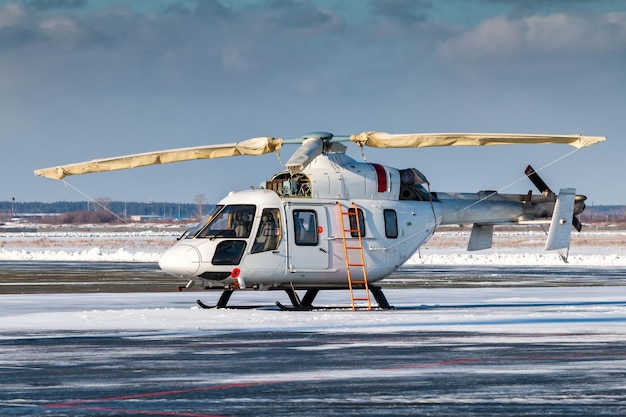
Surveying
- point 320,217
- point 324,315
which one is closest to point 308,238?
point 320,217

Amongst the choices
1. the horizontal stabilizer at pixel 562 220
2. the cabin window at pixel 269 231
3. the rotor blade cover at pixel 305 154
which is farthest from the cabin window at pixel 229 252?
the horizontal stabilizer at pixel 562 220

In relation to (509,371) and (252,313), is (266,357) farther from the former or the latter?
(252,313)

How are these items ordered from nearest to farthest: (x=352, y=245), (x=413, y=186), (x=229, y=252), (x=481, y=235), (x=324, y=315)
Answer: (x=324, y=315) < (x=229, y=252) < (x=352, y=245) < (x=413, y=186) < (x=481, y=235)

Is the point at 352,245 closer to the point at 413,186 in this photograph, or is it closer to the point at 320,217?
the point at 320,217

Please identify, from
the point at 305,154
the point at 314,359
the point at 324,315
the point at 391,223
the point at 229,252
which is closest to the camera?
the point at 314,359

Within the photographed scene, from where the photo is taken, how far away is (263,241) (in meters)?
23.7

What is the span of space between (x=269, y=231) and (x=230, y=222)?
0.90 m

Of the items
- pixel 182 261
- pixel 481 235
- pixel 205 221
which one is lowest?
pixel 182 261

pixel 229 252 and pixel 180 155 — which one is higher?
pixel 180 155

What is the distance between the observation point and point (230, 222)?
23.8m

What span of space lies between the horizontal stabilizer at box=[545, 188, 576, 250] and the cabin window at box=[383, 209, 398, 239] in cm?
378

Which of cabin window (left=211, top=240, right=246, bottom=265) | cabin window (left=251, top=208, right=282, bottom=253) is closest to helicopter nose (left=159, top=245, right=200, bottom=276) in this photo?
cabin window (left=211, top=240, right=246, bottom=265)

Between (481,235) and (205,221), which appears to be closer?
(205,221)

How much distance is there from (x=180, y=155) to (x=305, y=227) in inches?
133
